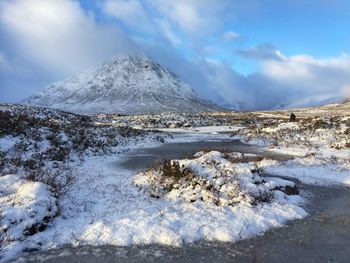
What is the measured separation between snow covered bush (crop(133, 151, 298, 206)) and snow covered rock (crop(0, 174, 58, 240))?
11.6ft

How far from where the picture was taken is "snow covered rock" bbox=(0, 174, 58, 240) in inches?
391

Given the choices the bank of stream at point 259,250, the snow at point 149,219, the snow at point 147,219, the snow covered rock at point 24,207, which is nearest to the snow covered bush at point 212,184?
the snow at point 147,219

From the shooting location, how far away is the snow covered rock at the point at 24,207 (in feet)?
32.6

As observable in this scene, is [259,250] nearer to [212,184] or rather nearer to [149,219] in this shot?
[149,219]

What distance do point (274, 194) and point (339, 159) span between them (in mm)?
9797

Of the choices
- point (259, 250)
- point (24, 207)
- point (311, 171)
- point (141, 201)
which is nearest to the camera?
point (259, 250)

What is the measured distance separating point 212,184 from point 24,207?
5.84 metres

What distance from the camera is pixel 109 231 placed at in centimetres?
1026

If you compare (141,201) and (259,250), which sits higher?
(141,201)

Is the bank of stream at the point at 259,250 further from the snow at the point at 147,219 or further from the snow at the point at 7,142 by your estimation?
the snow at the point at 7,142

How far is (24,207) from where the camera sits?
Answer: 35.0 feet

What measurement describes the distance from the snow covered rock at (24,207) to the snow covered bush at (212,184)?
3540mm

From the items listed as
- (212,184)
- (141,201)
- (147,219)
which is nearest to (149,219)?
(147,219)

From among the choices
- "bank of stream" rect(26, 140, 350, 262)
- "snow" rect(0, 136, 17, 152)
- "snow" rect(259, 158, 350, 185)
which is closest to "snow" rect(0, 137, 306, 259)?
"bank of stream" rect(26, 140, 350, 262)
